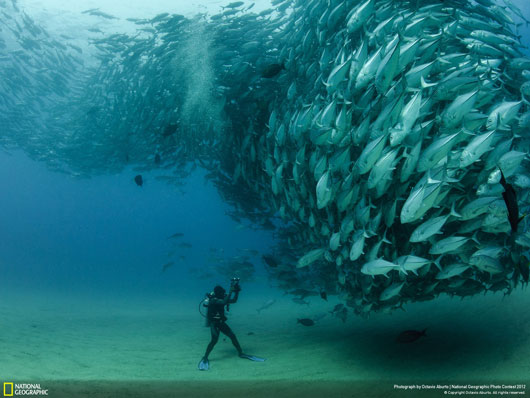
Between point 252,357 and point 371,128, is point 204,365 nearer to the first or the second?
point 252,357

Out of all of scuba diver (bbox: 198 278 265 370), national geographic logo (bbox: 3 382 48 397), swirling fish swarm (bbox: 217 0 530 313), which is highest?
swirling fish swarm (bbox: 217 0 530 313)

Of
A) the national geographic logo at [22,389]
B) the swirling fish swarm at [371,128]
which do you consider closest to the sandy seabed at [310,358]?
the national geographic logo at [22,389]

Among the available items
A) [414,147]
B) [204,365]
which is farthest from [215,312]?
[414,147]

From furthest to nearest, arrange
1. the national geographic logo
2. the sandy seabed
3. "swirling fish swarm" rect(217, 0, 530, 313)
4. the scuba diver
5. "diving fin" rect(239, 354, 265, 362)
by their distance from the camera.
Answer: "diving fin" rect(239, 354, 265, 362) → the scuba diver → the sandy seabed → the national geographic logo → "swirling fish swarm" rect(217, 0, 530, 313)

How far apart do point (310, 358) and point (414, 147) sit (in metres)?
4.44

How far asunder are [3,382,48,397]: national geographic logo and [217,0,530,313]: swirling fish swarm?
3967 mm

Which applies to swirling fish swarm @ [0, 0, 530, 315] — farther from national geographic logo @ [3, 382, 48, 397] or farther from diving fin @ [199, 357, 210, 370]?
national geographic logo @ [3, 382, 48, 397]

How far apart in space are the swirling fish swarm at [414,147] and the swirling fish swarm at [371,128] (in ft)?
0.07

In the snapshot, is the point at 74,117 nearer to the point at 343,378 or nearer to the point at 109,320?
the point at 109,320

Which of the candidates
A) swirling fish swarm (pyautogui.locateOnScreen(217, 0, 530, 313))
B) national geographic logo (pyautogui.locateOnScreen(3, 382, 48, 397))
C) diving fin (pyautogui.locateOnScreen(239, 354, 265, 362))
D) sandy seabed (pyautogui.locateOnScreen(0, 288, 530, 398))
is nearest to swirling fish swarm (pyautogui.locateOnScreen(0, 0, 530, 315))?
swirling fish swarm (pyautogui.locateOnScreen(217, 0, 530, 313))

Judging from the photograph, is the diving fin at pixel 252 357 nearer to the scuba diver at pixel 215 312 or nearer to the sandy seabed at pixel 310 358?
the scuba diver at pixel 215 312

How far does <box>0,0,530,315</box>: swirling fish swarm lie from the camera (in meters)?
3.69

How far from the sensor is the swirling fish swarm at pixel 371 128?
145 inches

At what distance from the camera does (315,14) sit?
19.9ft
